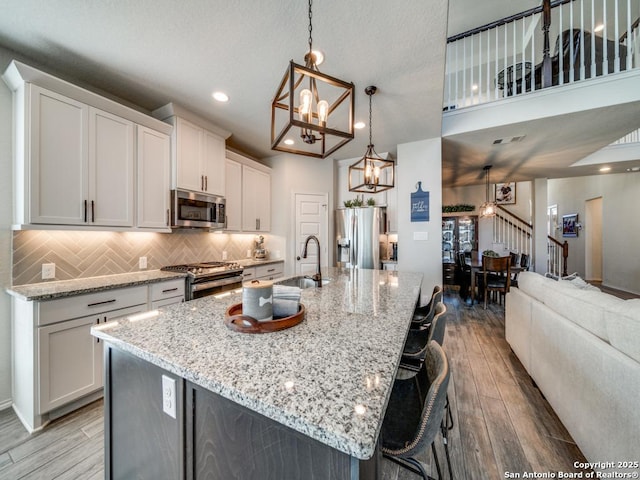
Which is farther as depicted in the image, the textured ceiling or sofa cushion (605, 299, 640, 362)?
the textured ceiling

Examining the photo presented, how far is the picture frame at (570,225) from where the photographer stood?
24.4 feet

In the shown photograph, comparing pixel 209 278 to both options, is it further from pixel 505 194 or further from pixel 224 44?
pixel 505 194

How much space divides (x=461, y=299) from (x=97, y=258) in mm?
5880

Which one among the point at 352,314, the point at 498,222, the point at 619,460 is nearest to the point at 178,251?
the point at 352,314

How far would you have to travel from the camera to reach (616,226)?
5.90 metres

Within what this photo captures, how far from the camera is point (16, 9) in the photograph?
163 centimetres

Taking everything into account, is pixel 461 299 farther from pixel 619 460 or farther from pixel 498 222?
pixel 619 460

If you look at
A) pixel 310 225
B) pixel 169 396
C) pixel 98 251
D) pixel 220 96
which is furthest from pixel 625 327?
pixel 98 251

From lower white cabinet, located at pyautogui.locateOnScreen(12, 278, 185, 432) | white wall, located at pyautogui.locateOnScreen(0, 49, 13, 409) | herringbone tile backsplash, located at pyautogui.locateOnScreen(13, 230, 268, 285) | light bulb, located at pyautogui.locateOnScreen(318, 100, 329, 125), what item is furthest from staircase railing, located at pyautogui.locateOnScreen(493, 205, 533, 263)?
white wall, located at pyautogui.locateOnScreen(0, 49, 13, 409)

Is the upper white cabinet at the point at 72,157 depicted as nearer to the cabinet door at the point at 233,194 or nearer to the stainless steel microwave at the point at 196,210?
the stainless steel microwave at the point at 196,210

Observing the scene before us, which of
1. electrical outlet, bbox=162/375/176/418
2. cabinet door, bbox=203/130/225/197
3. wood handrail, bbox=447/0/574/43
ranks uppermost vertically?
wood handrail, bbox=447/0/574/43

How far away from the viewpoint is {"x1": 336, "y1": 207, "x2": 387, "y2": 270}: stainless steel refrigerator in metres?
4.23

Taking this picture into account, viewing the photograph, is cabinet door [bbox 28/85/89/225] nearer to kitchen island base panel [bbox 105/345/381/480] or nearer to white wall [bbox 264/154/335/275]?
kitchen island base panel [bbox 105/345/381/480]

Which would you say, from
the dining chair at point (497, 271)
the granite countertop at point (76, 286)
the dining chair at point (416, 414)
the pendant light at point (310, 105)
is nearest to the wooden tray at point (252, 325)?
the dining chair at point (416, 414)
